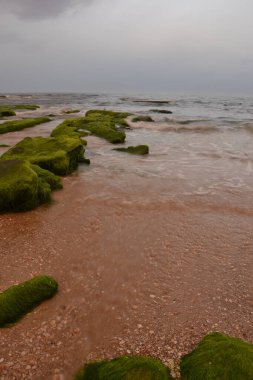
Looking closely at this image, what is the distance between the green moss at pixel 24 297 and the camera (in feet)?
17.4

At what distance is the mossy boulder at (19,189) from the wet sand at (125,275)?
34cm

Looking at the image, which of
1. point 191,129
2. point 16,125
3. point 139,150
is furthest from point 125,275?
point 191,129

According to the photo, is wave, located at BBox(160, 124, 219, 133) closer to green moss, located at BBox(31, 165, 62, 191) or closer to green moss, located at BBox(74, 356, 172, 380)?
green moss, located at BBox(31, 165, 62, 191)

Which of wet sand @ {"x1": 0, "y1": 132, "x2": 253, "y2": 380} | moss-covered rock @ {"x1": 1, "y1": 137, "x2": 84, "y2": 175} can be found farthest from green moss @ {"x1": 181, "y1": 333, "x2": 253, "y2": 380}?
moss-covered rock @ {"x1": 1, "y1": 137, "x2": 84, "y2": 175}

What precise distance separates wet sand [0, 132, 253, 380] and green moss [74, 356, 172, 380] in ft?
0.71

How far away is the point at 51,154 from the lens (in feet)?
46.4

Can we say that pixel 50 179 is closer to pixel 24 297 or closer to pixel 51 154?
pixel 51 154

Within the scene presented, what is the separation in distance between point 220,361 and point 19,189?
682cm

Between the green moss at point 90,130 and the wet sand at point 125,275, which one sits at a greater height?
the green moss at point 90,130

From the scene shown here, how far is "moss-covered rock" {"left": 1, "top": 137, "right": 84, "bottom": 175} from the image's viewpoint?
13.5 meters

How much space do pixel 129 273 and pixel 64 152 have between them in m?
8.57

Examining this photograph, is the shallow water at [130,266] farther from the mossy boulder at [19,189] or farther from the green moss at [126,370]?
the mossy boulder at [19,189]

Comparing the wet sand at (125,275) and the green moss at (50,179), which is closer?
the wet sand at (125,275)

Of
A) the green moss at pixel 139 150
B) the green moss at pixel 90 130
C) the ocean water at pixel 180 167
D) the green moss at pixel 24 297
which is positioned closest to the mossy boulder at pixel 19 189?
the ocean water at pixel 180 167
